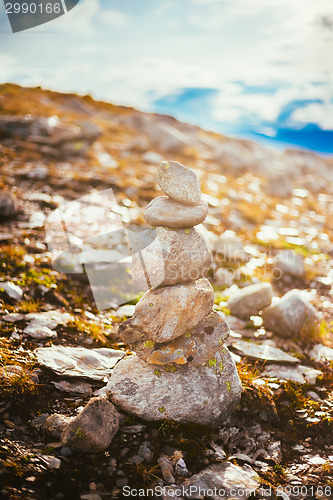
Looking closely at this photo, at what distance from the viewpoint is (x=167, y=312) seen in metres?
5.45

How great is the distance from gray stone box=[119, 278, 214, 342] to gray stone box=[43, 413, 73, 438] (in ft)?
4.95

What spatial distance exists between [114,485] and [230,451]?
1.91m

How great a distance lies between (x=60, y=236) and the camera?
11.8 m

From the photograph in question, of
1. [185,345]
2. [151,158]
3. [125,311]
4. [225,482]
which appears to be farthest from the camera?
[151,158]

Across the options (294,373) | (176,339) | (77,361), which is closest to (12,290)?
(77,361)

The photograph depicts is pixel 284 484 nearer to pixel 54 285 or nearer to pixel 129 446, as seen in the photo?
pixel 129 446

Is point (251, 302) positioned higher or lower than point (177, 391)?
lower

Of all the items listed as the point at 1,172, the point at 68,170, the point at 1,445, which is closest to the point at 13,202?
the point at 1,172

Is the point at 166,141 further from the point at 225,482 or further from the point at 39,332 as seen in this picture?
the point at 225,482

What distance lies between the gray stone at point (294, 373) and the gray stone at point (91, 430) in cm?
364

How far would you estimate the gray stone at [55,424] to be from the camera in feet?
15.6

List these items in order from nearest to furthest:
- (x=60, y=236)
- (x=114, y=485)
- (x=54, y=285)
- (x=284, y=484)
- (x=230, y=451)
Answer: (x=114, y=485) < (x=284, y=484) < (x=230, y=451) < (x=54, y=285) < (x=60, y=236)

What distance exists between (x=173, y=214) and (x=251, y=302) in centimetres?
492

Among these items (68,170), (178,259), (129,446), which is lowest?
(68,170)
